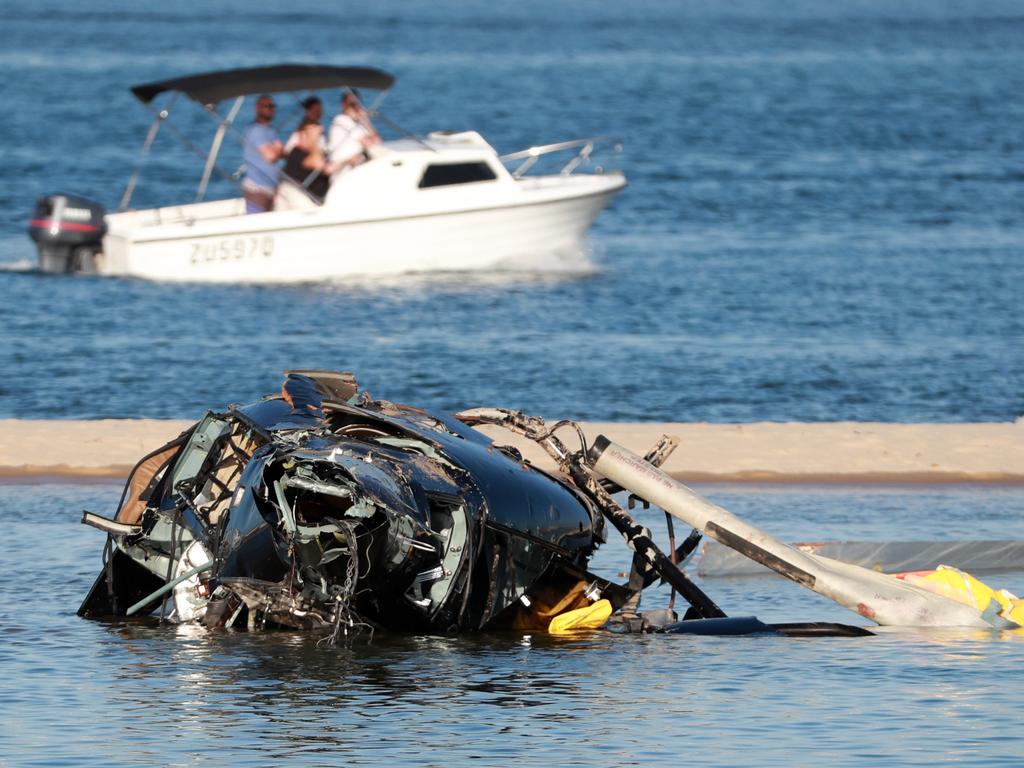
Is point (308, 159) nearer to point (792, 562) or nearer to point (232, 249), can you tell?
point (232, 249)

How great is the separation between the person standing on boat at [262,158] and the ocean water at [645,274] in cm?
142

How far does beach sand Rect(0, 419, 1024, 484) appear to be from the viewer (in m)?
18.3

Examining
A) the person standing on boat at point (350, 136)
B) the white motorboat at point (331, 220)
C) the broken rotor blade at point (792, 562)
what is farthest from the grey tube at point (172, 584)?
the person standing on boat at point (350, 136)

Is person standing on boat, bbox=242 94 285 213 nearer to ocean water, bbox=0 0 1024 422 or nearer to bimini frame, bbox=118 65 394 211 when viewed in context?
bimini frame, bbox=118 65 394 211

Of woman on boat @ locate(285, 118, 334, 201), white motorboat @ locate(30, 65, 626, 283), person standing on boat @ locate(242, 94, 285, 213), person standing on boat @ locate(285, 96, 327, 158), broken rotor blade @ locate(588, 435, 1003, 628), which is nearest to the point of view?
broken rotor blade @ locate(588, 435, 1003, 628)

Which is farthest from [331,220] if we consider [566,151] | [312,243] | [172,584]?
[566,151]

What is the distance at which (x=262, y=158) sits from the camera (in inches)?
1203

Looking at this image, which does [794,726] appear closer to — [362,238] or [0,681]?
[0,681]

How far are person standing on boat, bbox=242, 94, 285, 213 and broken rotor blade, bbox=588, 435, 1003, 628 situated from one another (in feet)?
62.7

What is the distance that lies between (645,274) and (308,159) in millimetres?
6754

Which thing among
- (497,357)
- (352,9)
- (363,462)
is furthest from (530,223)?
(352,9)

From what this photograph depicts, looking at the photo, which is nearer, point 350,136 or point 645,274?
point 350,136

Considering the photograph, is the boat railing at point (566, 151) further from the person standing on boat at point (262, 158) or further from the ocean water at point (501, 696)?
the ocean water at point (501, 696)

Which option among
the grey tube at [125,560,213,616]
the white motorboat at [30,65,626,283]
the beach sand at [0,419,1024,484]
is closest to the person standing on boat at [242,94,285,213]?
the white motorboat at [30,65,626,283]
